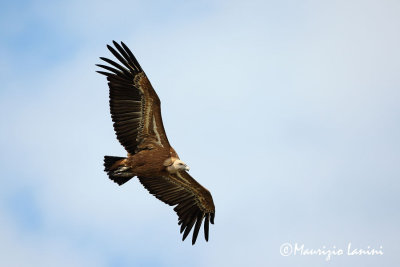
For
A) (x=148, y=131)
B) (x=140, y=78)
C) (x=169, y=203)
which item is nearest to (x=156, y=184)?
(x=169, y=203)

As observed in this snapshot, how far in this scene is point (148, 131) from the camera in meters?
22.2

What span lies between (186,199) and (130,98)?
3926 millimetres

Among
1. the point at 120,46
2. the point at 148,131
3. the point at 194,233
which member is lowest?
the point at 194,233

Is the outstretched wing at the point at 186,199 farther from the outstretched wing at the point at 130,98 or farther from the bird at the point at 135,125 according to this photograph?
the outstretched wing at the point at 130,98

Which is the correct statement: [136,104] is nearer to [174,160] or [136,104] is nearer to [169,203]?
[174,160]

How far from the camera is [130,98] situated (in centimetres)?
2188

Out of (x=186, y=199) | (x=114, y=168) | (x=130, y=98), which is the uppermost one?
(x=130, y=98)

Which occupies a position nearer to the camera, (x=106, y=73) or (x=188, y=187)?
(x=106, y=73)

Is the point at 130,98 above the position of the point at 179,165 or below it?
above

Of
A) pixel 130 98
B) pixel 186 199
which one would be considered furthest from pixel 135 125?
pixel 186 199

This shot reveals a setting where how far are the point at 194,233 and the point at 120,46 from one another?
626cm

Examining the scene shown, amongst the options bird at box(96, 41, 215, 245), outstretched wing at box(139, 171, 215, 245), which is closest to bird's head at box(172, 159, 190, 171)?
bird at box(96, 41, 215, 245)

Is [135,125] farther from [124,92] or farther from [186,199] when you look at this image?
[186,199]

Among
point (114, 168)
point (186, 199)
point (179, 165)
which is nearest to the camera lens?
point (114, 168)
